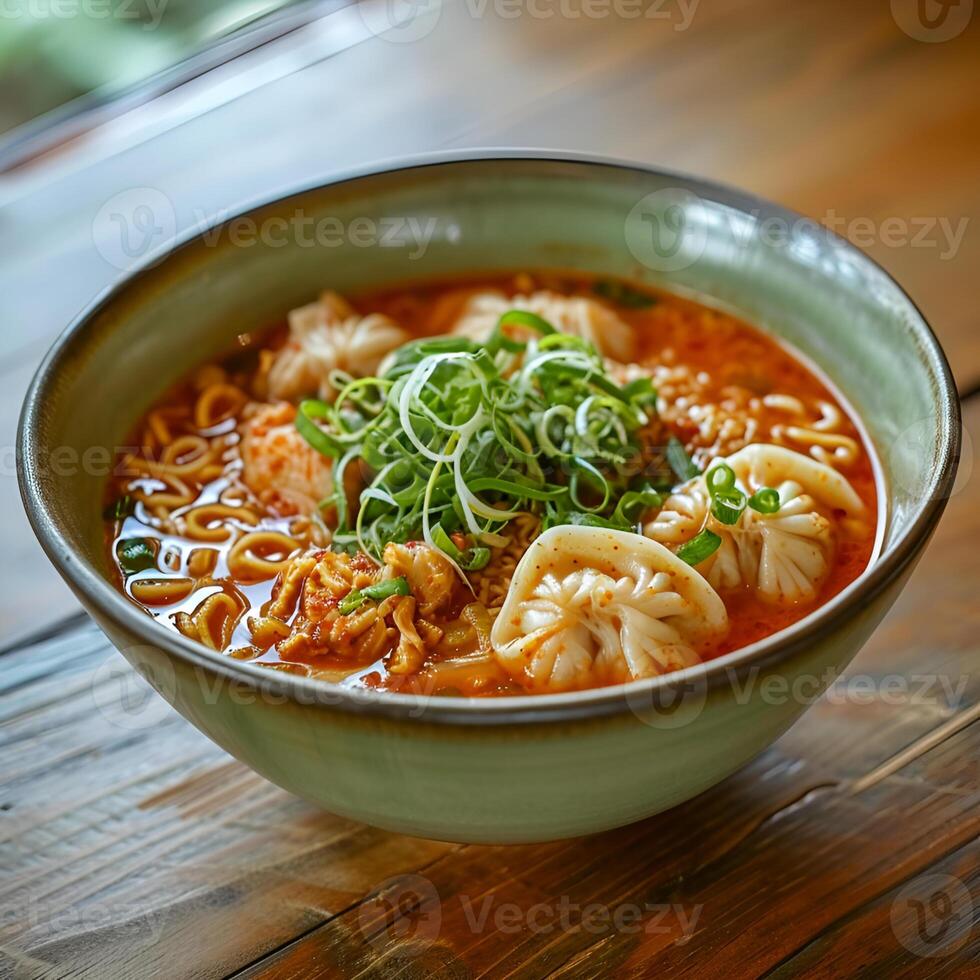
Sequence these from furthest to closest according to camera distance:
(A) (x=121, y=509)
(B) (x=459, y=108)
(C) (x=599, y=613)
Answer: (B) (x=459, y=108) < (A) (x=121, y=509) < (C) (x=599, y=613)

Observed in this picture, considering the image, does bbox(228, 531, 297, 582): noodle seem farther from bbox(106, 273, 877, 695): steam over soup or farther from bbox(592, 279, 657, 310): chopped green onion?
bbox(592, 279, 657, 310): chopped green onion

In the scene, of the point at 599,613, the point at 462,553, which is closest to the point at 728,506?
the point at 599,613

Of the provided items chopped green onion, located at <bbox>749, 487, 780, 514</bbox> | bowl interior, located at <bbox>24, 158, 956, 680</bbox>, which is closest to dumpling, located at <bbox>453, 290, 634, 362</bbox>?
bowl interior, located at <bbox>24, 158, 956, 680</bbox>

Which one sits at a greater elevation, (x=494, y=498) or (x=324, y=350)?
(x=324, y=350)

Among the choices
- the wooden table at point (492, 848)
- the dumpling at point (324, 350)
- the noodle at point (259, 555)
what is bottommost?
the wooden table at point (492, 848)

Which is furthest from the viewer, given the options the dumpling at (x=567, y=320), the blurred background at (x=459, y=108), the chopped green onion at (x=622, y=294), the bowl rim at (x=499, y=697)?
the blurred background at (x=459, y=108)

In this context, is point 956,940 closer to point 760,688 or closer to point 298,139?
point 760,688

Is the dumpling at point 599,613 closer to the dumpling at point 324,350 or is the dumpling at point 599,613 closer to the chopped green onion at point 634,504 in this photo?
the chopped green onion at point 634,504

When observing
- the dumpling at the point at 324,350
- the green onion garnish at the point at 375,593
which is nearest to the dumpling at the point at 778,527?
the green onion garnish at the point at 375,593

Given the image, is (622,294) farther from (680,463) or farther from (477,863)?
(477,863)
